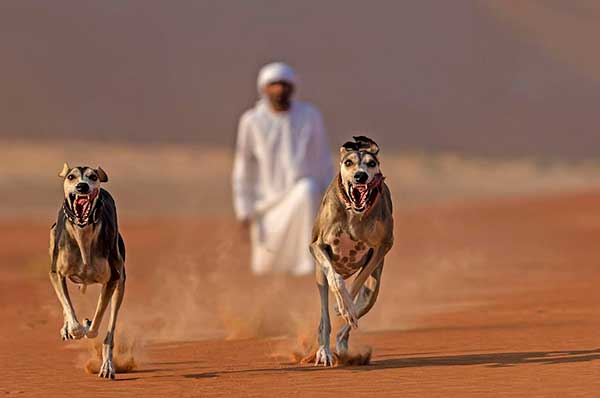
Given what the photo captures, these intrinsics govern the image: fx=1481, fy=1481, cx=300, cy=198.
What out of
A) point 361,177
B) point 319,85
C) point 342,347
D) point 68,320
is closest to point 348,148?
point 361,177

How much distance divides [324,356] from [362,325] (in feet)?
12.2

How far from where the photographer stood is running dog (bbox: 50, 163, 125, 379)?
31.7 feet

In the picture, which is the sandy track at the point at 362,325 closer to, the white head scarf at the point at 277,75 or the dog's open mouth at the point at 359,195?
the dog's open mouth at the point at 359,195

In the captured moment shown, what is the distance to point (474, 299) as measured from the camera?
57.3 ft

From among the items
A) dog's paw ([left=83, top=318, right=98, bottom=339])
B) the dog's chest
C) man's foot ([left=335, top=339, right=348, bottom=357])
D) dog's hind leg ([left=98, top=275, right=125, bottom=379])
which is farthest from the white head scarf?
dog's paw ([left=83, top=318, right=98, bottom=339])

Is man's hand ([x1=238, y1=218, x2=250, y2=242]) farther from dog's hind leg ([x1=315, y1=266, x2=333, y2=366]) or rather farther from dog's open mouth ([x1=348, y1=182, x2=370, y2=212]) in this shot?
dog's open mouth ([x1=348, y1=182, x2=370, y2=212])

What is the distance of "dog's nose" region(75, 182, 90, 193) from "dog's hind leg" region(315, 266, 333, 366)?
1828 millimetres

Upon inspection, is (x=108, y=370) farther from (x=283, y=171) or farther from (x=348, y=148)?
(x=283, y=171)

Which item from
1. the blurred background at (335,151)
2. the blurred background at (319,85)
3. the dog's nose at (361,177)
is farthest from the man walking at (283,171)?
the blurred background at (319,85)

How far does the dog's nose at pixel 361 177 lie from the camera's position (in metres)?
9.98

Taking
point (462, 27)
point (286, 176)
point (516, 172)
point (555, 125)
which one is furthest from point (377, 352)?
point (462, 27)

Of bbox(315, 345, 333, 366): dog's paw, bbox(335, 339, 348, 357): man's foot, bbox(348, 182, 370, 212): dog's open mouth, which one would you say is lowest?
bbox(315, 345, 333, 366): dog's paw

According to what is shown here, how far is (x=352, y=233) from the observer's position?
1025 centimetres

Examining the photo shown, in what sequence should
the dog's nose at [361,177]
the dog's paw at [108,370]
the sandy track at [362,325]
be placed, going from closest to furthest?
1. the sandy track at [362,325]
2. the dog's nose at [361,177]
3. the dog's paw at [108,370]
